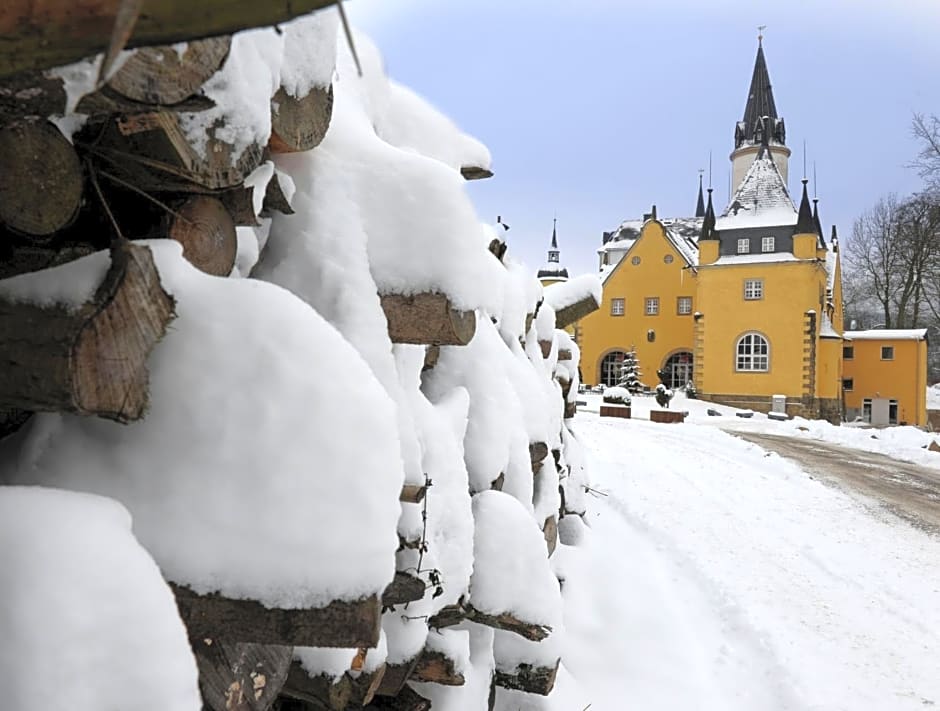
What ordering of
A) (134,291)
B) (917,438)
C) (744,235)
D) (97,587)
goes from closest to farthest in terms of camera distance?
1. (97,587)
2. (134,291)
3. (917,438)
4. (744,235)

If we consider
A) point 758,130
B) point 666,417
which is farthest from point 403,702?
point 758,130

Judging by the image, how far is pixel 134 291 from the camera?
35.3 inches

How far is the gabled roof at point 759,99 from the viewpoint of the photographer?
111 feet

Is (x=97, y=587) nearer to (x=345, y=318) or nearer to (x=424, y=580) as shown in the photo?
(x=345, y=318)

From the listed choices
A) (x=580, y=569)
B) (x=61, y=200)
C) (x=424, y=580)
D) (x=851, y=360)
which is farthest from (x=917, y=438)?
(x=851, y=360)

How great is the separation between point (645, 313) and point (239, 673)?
3203 cm

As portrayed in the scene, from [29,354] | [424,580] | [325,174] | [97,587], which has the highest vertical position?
[325,174]

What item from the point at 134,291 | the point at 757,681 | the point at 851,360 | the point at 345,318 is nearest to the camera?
the point at 134,291

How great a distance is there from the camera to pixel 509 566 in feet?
6.76

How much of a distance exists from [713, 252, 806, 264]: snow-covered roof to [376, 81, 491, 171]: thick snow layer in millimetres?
26518

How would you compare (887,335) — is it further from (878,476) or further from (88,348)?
(88,348)

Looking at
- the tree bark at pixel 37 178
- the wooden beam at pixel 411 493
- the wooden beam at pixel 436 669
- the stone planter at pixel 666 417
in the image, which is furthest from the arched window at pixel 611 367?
the tree bark at pixel 37 178

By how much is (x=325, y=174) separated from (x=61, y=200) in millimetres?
664

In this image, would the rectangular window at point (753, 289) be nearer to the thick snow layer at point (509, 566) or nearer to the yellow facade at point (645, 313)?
the yellow facade at point (645, 313)
